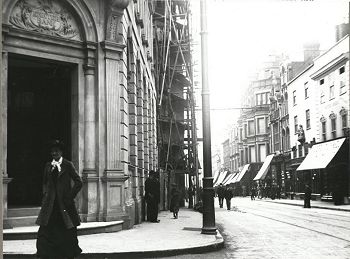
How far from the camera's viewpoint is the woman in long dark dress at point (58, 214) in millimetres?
6266

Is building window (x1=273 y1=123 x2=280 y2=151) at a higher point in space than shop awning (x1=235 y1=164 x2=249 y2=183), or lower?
higher

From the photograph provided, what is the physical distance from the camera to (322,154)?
117 feet

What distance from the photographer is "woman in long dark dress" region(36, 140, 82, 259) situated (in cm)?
627

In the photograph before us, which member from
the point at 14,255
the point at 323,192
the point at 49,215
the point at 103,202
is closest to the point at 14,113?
the point at 103,202

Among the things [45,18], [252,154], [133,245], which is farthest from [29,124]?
[252,154]

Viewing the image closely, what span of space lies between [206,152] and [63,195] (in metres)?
5.81

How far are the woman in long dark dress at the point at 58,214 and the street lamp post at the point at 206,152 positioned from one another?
5434 mm

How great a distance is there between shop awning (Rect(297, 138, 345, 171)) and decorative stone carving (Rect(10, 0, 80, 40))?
79.1 feet

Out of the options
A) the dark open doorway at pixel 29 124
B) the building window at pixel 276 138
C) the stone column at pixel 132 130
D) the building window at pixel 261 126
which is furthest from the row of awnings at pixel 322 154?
the building window at pixel 261 126

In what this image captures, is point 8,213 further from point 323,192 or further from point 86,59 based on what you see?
point 323,192

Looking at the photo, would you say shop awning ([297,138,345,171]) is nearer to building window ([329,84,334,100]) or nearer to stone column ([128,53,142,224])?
building window ([329,84,334,100])

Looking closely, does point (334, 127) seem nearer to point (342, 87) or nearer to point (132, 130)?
point (342, 87)

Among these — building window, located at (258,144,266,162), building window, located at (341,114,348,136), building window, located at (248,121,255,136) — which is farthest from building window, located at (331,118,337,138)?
building window, located at (248,121,255,136)

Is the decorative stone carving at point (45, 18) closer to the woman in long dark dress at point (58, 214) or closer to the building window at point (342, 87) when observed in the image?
the woman in long dark dress at point (58, 214)
